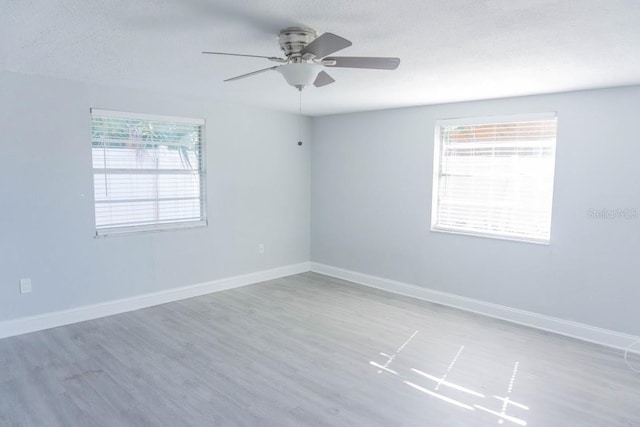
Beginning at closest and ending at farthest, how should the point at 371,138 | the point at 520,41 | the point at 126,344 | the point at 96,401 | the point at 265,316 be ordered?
the point at 520,41, the point at 96,401, the point at 126,344, the point at 265,316, the point at 371,138

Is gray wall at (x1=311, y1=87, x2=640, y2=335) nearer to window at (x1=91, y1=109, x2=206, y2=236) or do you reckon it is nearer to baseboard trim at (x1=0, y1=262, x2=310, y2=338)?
baseboard trim at (x1=0, y1=262, x2=310, y2=338)

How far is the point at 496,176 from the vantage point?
13.9 feet

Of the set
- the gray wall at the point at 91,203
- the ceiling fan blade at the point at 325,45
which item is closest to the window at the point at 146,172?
the gray wall at the point at 91,203

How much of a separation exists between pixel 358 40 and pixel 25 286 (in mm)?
3521

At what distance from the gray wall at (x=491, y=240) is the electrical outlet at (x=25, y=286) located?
352 centimetres

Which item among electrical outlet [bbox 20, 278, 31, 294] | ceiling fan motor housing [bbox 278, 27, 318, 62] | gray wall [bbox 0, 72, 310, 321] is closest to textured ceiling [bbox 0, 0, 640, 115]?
ceiling fan motor housing [bbox 278, 27, 318, 62]

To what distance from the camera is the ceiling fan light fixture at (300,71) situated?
226 cm

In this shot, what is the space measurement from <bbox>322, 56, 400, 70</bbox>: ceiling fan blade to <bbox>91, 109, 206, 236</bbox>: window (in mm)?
2734

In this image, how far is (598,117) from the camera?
3.52m

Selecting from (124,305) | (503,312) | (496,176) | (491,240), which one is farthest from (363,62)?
(124,305)

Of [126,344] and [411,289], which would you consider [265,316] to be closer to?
[126,344]

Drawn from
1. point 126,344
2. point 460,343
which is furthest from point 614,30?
point 126,344

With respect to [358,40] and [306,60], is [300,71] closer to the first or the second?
[306,60]

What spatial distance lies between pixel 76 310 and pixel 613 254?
496 cm
